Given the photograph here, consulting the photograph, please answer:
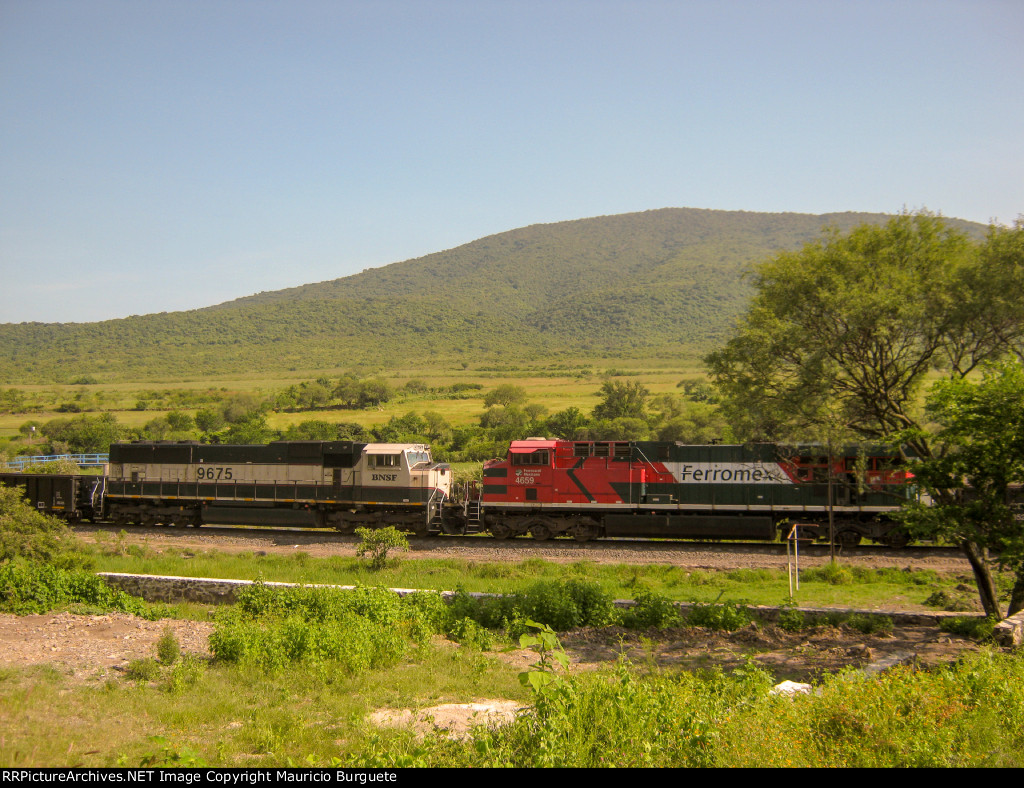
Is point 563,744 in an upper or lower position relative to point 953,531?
lower

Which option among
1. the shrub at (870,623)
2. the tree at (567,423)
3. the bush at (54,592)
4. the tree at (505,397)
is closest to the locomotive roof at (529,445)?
the shrub at (870,623)

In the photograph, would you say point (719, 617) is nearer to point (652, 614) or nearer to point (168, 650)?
point (652, 614)

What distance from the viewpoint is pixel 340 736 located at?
838cm

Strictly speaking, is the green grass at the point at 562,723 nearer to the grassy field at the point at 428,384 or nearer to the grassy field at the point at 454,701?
the grassy field at the point at 454,701

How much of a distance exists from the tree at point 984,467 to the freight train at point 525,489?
8.42 meters

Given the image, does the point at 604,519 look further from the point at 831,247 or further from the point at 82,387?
the point at 82,387

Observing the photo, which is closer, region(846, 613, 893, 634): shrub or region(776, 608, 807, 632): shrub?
region(846, 613, 893, 634): shrub


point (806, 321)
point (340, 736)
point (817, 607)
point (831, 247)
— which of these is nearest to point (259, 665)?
point (340, 736)

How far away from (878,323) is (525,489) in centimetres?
1300

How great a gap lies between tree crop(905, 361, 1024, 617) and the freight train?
27.6ft

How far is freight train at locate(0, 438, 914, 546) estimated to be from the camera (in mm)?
23062

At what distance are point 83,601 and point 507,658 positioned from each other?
9613 millimetres

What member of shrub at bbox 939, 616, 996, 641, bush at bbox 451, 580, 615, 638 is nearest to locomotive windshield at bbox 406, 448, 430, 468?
bush at bbox 451, 580, 615, 638

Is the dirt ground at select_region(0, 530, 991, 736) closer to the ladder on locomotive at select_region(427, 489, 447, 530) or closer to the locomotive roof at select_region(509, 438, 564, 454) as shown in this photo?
the locomotive roof at select_region(509, 438, 564, 454)
